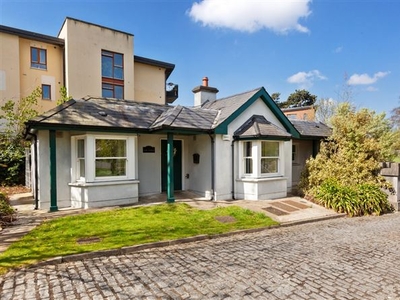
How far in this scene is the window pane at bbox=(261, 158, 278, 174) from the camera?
36.7 feet

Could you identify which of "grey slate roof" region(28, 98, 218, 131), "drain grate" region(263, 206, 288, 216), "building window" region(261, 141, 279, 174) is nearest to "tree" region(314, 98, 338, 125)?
"building window" region(261, 141, 279, 174)

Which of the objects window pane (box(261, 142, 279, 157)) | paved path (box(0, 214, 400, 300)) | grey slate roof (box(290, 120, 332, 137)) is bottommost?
paved path (box(0, 214, 400, 300))

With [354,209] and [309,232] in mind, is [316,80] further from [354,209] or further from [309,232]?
[309,232]

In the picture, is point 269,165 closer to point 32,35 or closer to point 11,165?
point 11,165

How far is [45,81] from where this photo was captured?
75.5 ft

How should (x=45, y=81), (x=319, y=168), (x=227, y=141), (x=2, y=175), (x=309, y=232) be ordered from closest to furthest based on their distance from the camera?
(x=309, y=232), (x=227, y=141), (x=319, y=168), (x=2, y=175), (x=45, y=81)

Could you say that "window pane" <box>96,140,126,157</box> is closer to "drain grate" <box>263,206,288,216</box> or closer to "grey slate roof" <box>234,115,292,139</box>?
"grey slate roof" <box>234,115,292,139</box>

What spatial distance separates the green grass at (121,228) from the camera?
518 cm

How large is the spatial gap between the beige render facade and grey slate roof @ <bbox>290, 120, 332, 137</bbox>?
17.1 metres

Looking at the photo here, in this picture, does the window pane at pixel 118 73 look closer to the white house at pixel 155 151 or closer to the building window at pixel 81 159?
the white house at pixel 155 151

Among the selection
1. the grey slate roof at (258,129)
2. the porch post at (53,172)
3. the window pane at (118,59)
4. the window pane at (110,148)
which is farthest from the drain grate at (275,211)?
the window pane at (118,59)

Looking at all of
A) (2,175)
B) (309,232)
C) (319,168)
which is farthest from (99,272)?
(2,175)

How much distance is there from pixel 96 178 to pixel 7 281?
17.7 feet

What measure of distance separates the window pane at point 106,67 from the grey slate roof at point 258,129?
60.2ft
